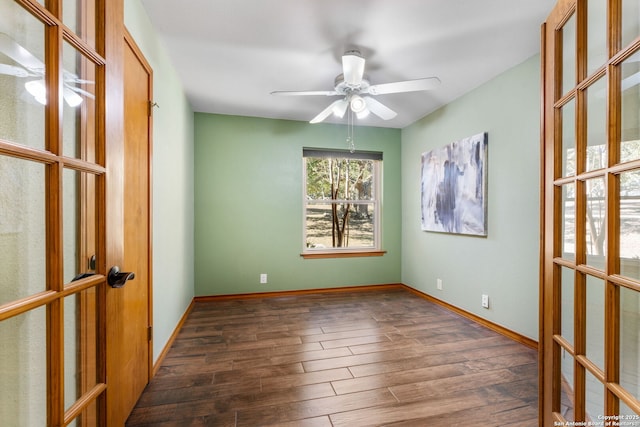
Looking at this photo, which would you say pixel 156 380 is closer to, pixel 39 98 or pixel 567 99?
pixel 39 98

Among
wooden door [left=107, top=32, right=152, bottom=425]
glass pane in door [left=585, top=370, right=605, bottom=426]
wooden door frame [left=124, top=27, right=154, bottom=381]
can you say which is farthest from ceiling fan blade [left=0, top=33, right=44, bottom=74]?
glass pane in door [left=585, top=370, right=605, bottom=426]

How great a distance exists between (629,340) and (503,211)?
6.45ft

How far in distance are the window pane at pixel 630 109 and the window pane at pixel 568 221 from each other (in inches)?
10.7

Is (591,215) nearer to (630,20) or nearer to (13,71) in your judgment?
(630,20)

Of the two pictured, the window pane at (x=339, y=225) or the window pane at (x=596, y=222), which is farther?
the window pane at (x=339, y=225)

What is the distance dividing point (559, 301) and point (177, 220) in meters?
2.79

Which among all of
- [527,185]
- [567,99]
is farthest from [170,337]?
[527,185]

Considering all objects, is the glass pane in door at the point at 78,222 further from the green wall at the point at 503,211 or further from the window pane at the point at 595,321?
the green wall at the point at 503,211

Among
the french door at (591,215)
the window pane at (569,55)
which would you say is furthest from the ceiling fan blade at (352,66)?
the window pane at (569,55)

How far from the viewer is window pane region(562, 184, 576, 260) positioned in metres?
1.10

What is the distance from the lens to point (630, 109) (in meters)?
0.85

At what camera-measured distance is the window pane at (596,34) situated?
932 mm

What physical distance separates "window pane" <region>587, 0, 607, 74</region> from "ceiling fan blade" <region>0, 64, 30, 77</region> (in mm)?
1663

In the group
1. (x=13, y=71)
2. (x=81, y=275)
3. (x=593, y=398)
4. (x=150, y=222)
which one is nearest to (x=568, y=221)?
(x=593, y=398)
